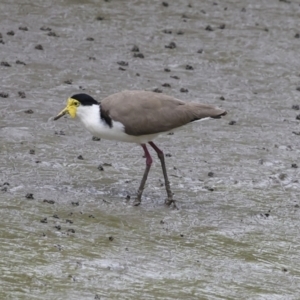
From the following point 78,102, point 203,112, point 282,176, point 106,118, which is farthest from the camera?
point 282,176

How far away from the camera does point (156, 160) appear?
10164 millimetres

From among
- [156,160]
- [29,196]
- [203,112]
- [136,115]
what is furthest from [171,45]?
[29,196]

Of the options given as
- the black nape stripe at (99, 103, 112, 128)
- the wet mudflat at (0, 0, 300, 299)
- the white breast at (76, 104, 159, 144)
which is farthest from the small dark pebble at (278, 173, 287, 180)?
the black nape stripe at (99, 103, 112, 128)

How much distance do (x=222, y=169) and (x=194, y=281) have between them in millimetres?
2997

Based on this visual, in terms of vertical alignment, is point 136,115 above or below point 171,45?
above

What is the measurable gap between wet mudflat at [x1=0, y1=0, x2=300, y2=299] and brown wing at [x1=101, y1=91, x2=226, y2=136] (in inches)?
27.3

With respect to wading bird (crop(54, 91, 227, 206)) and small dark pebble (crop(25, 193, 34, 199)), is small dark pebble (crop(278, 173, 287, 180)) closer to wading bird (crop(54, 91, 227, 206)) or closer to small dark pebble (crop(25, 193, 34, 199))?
wading bird (crop(54, 91, 227, 206))

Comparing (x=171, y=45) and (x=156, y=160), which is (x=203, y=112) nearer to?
(x=156, y=160)

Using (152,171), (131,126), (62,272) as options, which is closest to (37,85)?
(152,171)

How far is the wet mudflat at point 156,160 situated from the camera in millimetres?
7109

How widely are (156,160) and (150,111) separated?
1.46 meters

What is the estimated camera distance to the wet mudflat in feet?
23.3

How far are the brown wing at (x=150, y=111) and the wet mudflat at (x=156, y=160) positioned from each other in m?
0.69

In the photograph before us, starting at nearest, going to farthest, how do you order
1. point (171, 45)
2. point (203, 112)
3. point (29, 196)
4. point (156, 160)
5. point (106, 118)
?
point (29, 196), point (106, 118), point (203, 112), point (156, 160), point (171, 45)
